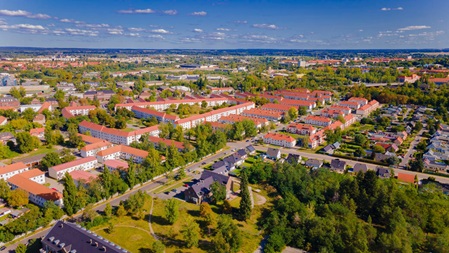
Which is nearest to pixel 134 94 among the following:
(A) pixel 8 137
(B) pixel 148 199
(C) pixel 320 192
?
(A) pixel 8 137

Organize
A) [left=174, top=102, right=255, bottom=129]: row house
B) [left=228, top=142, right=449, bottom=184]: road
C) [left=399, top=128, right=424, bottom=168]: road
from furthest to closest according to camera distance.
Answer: [left=174, top=102, right=255, bottom=129]: row house
[left=399, top=128, right=424, bottom=168]: road
[left=228, top=142, right=449, bottom=184]: road

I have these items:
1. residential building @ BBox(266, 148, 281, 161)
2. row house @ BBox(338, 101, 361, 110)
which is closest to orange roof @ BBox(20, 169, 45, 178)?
residential building @ BBox(266, 148, 281, 161)

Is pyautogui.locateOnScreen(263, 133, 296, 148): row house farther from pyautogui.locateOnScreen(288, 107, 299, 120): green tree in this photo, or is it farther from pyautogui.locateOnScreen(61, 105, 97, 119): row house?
pyautogui.locateOnScreen(61, 105, 97, 119): row house

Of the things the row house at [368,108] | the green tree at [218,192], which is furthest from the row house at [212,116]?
the green tree at [218,192]

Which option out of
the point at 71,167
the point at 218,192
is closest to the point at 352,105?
the point at 218,192

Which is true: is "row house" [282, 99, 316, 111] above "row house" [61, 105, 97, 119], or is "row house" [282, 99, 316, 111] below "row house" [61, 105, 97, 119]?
below

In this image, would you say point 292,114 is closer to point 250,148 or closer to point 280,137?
point 280,137

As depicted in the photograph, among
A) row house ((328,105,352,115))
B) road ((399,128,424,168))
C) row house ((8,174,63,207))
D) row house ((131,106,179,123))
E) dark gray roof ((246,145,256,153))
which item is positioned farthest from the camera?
row house ((328,105,352,115))

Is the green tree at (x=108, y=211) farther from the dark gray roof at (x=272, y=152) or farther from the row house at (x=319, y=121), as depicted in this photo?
the row house at (x=319, y=121)
